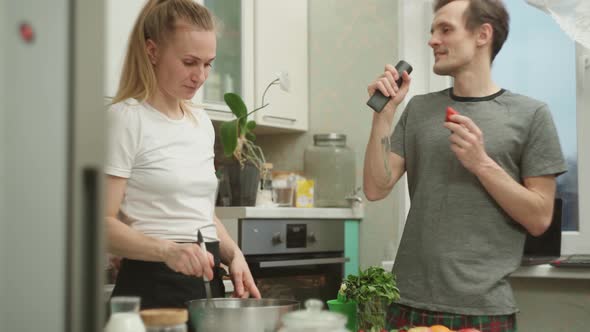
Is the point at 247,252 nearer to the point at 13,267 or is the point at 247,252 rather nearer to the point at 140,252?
the point at 140,252

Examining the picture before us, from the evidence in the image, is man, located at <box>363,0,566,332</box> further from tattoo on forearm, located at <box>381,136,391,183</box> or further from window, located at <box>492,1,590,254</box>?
window, located at <box>492,1,590,254</box>

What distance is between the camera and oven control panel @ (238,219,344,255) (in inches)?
107

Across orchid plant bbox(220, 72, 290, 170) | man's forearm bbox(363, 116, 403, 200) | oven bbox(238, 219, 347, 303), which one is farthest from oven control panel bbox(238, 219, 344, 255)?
man's forearm bbox(363, 116, 403, 200)

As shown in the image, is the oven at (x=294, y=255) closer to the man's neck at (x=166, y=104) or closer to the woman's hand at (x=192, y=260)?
the man's neck at (x=166, y=104)

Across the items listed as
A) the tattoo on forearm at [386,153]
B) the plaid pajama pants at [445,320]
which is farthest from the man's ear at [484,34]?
the plaid pajama pants at [445,320]

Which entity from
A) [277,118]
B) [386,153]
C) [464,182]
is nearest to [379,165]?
[386,153]

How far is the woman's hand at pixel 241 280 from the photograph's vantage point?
136cm

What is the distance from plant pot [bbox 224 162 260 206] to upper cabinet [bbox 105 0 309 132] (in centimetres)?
25

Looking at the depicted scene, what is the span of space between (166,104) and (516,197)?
0.83 m

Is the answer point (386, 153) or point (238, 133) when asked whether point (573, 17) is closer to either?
point (386, 153)

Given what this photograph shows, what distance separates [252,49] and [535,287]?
147 cm

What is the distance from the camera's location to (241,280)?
4.55 feet

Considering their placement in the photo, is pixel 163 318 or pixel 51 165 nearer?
pixel 51 165

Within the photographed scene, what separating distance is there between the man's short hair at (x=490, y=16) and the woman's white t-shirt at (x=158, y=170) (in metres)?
0.90
